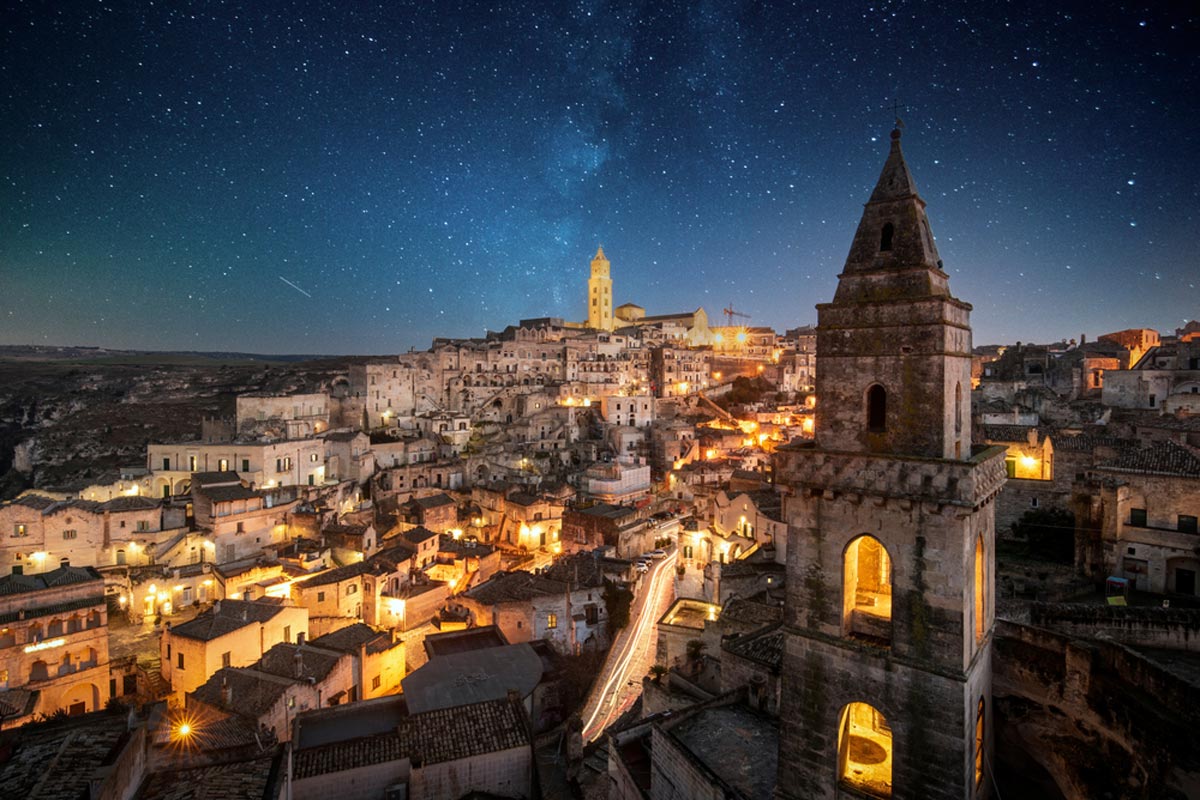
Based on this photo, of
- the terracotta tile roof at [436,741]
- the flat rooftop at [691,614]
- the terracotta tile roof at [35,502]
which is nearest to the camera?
the terracotta tile roof at [436,741]

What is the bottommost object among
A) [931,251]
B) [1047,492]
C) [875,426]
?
[1047,492]

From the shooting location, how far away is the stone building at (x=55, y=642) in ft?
77.4

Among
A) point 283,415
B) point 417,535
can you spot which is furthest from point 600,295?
point 417,535

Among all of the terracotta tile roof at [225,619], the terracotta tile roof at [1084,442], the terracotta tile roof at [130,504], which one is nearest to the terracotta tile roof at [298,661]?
the terracotta tile roof at [225,619]

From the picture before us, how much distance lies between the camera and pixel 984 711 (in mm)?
10914

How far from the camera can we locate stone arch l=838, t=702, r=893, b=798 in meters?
9.95

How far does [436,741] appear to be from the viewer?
58.1 feet

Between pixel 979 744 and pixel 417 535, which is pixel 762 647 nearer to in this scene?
pixel 979 744

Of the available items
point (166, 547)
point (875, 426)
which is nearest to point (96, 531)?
point (166, 547)

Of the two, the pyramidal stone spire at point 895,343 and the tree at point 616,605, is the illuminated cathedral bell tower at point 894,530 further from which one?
the tree at point 616,605

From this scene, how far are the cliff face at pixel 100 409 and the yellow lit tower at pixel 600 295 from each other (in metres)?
44.9

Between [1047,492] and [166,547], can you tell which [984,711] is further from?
[166,547]

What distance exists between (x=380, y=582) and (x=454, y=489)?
71.5 ft

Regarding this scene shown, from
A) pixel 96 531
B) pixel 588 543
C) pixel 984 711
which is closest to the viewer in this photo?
pixel 984 711
